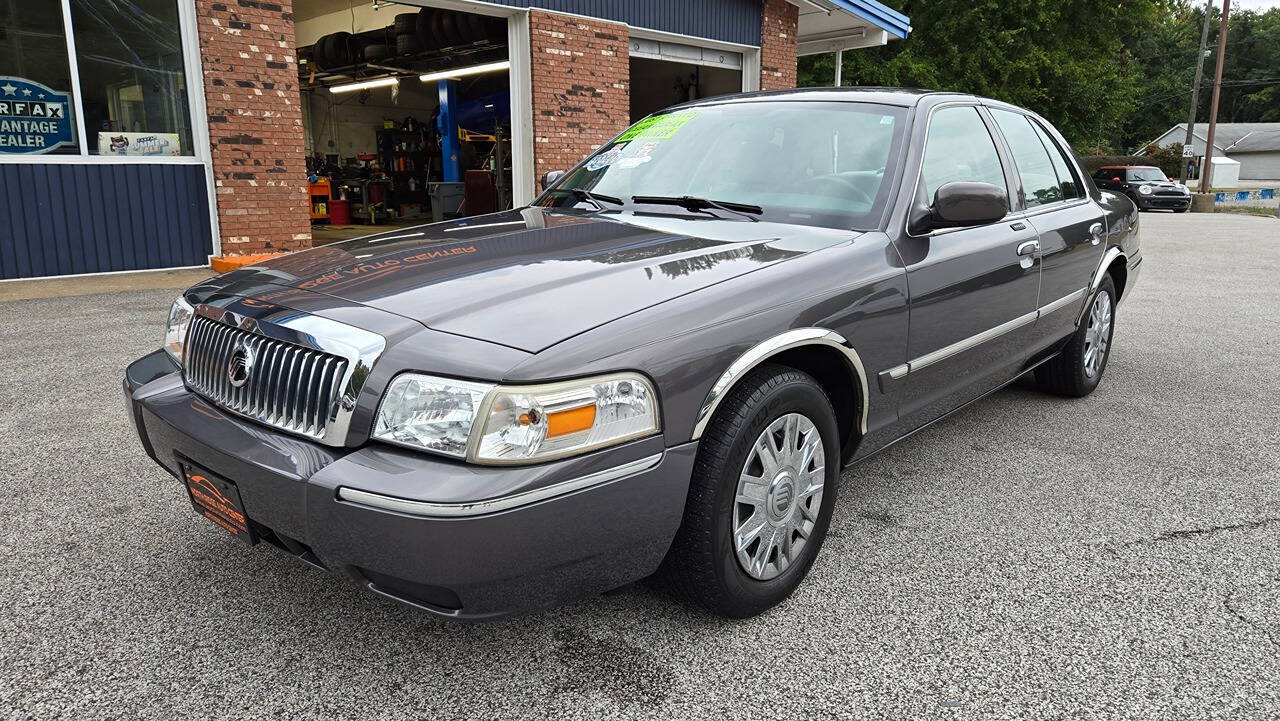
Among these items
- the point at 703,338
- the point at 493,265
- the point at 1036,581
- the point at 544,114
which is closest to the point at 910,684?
the point at 1036,581

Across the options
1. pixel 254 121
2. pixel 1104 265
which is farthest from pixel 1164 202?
pixel 254 121

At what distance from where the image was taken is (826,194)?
312 cm

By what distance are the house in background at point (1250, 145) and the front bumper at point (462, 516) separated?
7749 centimetres

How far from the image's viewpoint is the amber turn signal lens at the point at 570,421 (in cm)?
191

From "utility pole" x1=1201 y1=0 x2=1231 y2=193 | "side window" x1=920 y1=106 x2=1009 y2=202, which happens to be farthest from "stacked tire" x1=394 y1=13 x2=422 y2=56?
"utility pole" x1=1201 y1=0 x2=1231 y2=193

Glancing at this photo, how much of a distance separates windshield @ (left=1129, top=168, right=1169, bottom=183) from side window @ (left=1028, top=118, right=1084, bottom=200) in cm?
2778

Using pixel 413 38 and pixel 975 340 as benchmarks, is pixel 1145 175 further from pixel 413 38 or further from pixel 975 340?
pixel 975 340

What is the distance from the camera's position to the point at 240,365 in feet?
7.43

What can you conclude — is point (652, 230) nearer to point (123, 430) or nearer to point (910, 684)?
point (910, 684)

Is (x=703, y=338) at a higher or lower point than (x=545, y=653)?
higher

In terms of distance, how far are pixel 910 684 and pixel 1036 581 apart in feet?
2.62

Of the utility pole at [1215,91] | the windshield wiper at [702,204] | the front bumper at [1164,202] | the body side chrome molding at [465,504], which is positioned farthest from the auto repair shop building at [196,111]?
the utility pole at [1215,91]

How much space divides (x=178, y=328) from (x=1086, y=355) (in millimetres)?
4306

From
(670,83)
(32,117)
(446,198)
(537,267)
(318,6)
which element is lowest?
(446,198)
